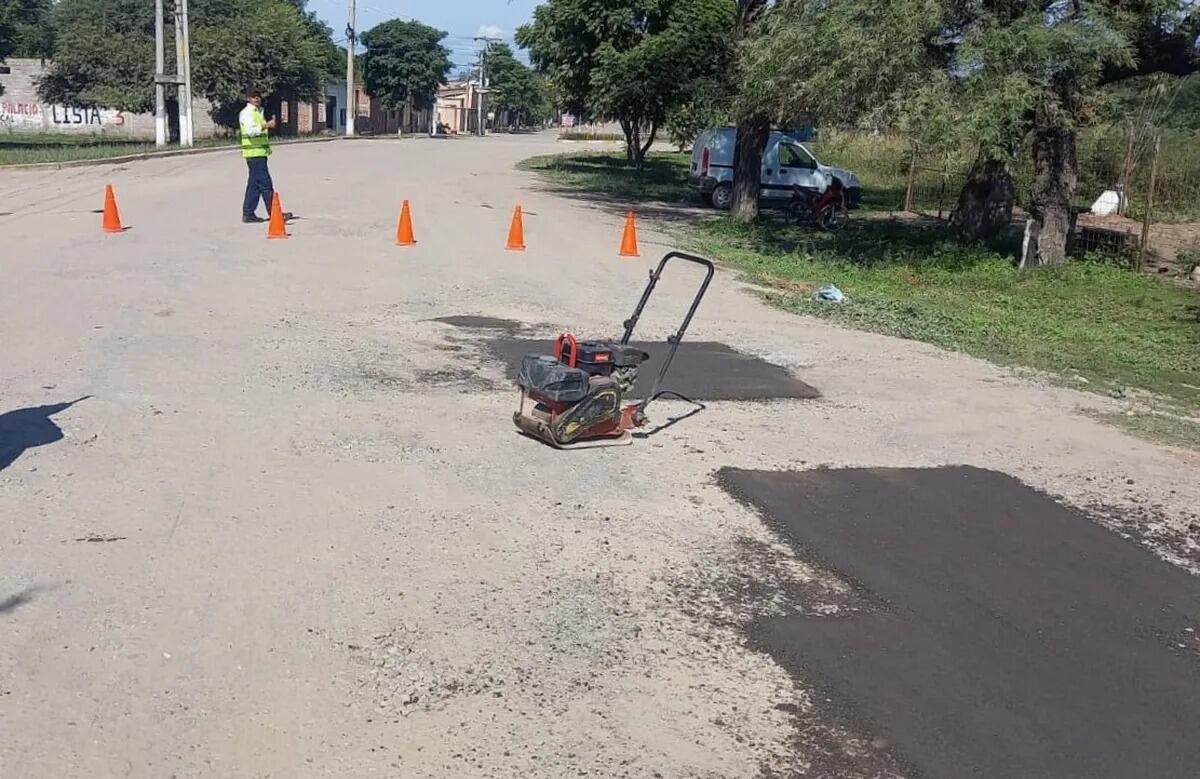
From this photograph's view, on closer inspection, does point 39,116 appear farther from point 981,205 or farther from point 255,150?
point 981,205

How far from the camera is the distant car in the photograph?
25.1 metres

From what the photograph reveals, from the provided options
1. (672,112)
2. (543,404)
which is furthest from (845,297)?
(672,112)

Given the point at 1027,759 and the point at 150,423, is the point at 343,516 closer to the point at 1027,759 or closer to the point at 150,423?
the point at 150,423

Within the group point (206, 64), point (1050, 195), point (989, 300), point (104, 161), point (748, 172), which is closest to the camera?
point (989, 300)

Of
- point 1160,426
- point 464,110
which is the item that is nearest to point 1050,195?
point 1160,426

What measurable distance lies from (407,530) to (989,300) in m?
10.3

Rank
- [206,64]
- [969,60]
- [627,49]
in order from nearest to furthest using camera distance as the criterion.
Result: 1. [969,60]
2. [627,49]
3. [206,64]

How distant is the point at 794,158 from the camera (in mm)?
25266

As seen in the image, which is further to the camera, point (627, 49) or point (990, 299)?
point (627, 49)

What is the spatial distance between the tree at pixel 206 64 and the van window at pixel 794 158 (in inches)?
1566

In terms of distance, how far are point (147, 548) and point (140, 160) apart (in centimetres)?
2931

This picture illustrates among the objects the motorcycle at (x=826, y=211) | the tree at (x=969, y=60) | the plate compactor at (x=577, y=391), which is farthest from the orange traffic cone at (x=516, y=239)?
→ the plate compactor at (x=577, y=391)

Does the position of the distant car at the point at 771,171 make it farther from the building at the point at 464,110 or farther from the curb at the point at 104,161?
the building at the point at 464,110

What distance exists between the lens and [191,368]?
7910mm
